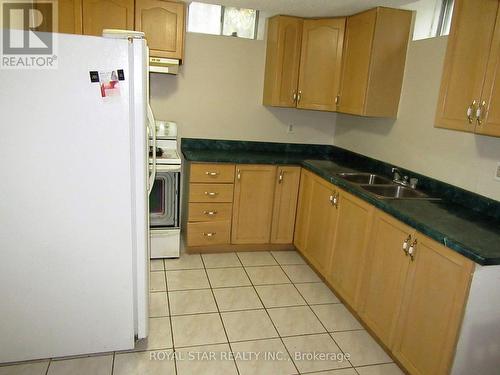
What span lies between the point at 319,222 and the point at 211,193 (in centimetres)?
99

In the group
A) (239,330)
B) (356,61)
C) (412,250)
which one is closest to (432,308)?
(412,250)

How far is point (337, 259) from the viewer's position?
299cm

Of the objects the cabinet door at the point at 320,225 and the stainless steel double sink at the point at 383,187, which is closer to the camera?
the stainless steel double sink at the point at 383,187

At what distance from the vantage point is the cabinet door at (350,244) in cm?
263

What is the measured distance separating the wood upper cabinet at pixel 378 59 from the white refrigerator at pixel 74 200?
6.30 ft

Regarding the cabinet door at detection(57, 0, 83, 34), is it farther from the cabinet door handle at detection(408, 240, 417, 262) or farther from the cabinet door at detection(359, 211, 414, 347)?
the cabinet door handle at detection(408, 240, 417, 262)

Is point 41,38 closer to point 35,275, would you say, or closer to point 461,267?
point 35,275

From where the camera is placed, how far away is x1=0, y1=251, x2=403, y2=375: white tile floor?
216 cm

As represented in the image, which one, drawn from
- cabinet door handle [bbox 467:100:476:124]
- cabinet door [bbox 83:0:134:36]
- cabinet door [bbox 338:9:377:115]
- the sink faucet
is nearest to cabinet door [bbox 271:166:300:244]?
cabinet door [bbox 338:9:377:115]

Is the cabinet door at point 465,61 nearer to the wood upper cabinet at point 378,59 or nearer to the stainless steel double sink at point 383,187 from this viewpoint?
the stainless steel double sink at point 383,187

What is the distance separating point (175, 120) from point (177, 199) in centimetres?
91

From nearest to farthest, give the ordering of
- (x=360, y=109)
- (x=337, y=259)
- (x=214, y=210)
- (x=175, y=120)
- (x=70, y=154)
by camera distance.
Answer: (x=70, y=154), (x=337, y=259), (x=360, y=109), (x=214, y=210), (x=175, y=120)

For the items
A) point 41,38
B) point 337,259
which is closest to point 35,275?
point 41,38

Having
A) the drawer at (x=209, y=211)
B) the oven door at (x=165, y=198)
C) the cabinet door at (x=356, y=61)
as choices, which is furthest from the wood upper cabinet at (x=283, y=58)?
the oven door at (x=165, y=198)
